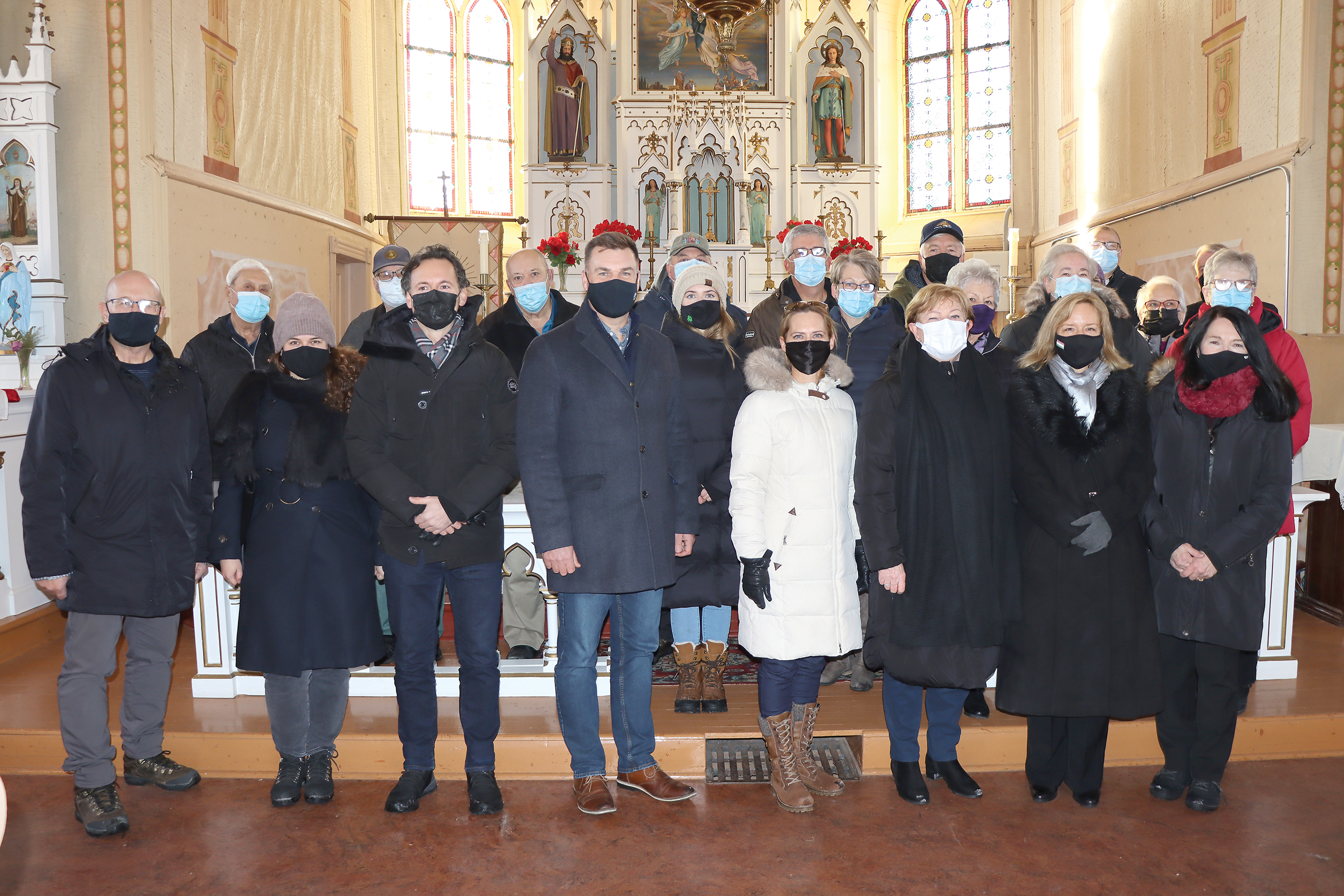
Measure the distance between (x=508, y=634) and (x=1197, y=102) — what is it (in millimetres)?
7028

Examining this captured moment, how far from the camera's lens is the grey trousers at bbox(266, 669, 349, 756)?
3.18 m

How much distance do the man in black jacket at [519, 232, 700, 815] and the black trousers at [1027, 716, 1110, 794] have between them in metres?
1.09

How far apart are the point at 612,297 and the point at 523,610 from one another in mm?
1686

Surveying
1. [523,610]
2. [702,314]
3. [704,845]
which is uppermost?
[702,314]

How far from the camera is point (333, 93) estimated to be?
32.4ft

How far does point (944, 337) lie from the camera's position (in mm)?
2943

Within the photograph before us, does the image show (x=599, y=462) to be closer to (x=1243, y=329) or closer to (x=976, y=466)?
(x=976, y=466)

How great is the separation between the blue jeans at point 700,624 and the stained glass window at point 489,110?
9.77 meters

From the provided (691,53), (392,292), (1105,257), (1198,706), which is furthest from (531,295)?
(691,53)

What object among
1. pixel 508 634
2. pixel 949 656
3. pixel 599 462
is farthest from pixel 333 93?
pixel 949 656

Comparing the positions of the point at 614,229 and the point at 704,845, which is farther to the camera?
the point at 614,229

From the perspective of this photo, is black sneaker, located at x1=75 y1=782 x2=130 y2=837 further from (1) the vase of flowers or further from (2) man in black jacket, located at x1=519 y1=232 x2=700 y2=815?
(1) the vase of flowers

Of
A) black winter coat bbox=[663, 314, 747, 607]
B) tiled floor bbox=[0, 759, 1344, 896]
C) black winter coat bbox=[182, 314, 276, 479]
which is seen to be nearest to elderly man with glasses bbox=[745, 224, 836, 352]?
black winter coat bbox=[663, 314, 747, 607]

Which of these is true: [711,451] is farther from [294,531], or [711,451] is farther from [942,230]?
[942,230]
